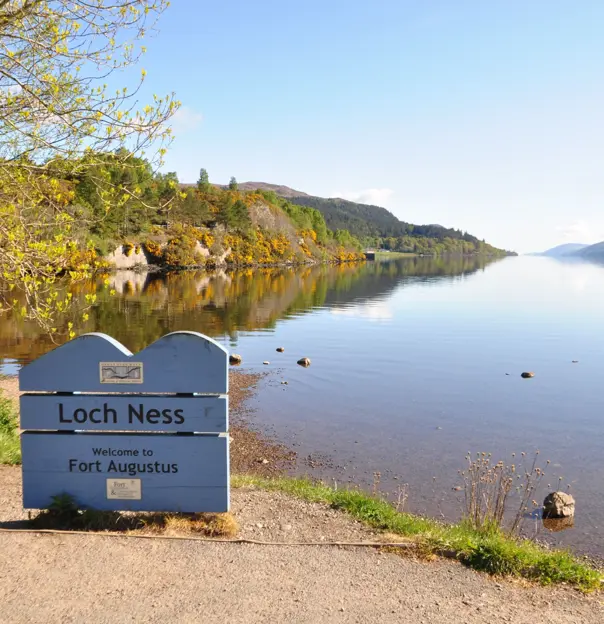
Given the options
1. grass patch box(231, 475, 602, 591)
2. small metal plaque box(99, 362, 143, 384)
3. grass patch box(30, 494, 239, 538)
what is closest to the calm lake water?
grass patch box(231, 475, 602, 591)

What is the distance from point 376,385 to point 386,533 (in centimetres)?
1730

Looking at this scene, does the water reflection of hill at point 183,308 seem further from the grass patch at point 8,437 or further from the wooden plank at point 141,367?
the wooden plank at point 141,367

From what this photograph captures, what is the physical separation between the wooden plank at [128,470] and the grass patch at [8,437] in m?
4.24

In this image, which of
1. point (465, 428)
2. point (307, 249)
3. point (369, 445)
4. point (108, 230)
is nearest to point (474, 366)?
point (465, 428)

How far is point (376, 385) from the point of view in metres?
24.1

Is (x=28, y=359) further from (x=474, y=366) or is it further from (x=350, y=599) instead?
(x=350, y=599)

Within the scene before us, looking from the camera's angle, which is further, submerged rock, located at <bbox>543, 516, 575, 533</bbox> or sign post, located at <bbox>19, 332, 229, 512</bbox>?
submerged rock, located at <bbox>543, 516, 575, 533</bbox>

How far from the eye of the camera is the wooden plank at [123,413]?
6.46 meters

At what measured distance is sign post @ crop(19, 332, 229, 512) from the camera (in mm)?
6434

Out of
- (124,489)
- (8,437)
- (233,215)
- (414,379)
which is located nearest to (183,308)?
(414,379)

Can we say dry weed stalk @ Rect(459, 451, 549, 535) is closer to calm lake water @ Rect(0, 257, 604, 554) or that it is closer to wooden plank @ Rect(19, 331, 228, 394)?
calm lake water @ Rect(0, 257, 604, 554)

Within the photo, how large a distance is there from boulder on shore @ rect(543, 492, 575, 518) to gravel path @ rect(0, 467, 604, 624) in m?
6.78

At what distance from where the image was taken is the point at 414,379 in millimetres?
25219

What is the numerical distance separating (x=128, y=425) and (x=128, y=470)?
0.54 metres
